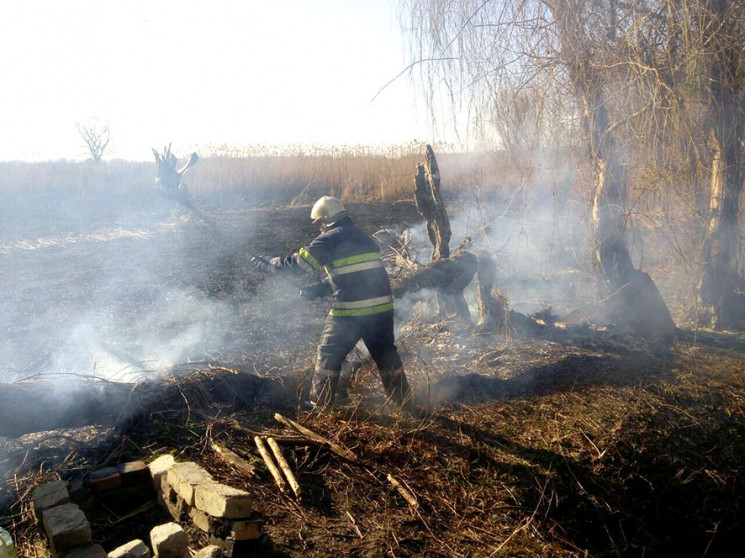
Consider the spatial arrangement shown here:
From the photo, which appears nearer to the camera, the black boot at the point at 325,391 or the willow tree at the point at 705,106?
the willow tree at the point at 705,106

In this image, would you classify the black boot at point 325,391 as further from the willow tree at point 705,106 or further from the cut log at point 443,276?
the willow tree at point 705,106

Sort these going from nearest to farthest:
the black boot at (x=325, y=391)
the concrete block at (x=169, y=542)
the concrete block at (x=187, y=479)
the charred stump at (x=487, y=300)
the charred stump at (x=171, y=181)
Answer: the concrete block at (x=169, y=542) < the concrete block at (x=187, y=479) < the black boot at (x=325, y=391) < the charred stump at (x=487, y=300) < the charred stump at (x=171, y=181)

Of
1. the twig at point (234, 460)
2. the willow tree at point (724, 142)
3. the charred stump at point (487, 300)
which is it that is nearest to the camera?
the twig at point (234, 460)

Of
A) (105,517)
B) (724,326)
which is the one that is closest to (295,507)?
(105,517)

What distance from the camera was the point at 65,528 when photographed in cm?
287

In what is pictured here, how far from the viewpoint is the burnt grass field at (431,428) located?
11.8 ft

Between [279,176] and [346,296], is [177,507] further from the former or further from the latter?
[279,176]

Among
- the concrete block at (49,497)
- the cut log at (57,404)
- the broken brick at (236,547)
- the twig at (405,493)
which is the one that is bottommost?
the twig at (405,493)

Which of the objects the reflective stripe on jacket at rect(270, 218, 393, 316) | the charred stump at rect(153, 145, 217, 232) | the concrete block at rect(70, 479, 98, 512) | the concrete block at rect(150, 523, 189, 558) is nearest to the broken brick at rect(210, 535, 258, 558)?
the concrete block at rect(150, 523, 189, 558)

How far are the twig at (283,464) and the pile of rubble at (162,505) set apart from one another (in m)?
0.50

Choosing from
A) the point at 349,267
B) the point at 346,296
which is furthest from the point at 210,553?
the point at 349,267

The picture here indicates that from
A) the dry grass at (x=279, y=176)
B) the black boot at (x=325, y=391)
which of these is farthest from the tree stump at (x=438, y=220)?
the dry grass at (x=279, y=176)

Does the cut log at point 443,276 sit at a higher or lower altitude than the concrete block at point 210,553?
higher

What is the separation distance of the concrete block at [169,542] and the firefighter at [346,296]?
2.02m
